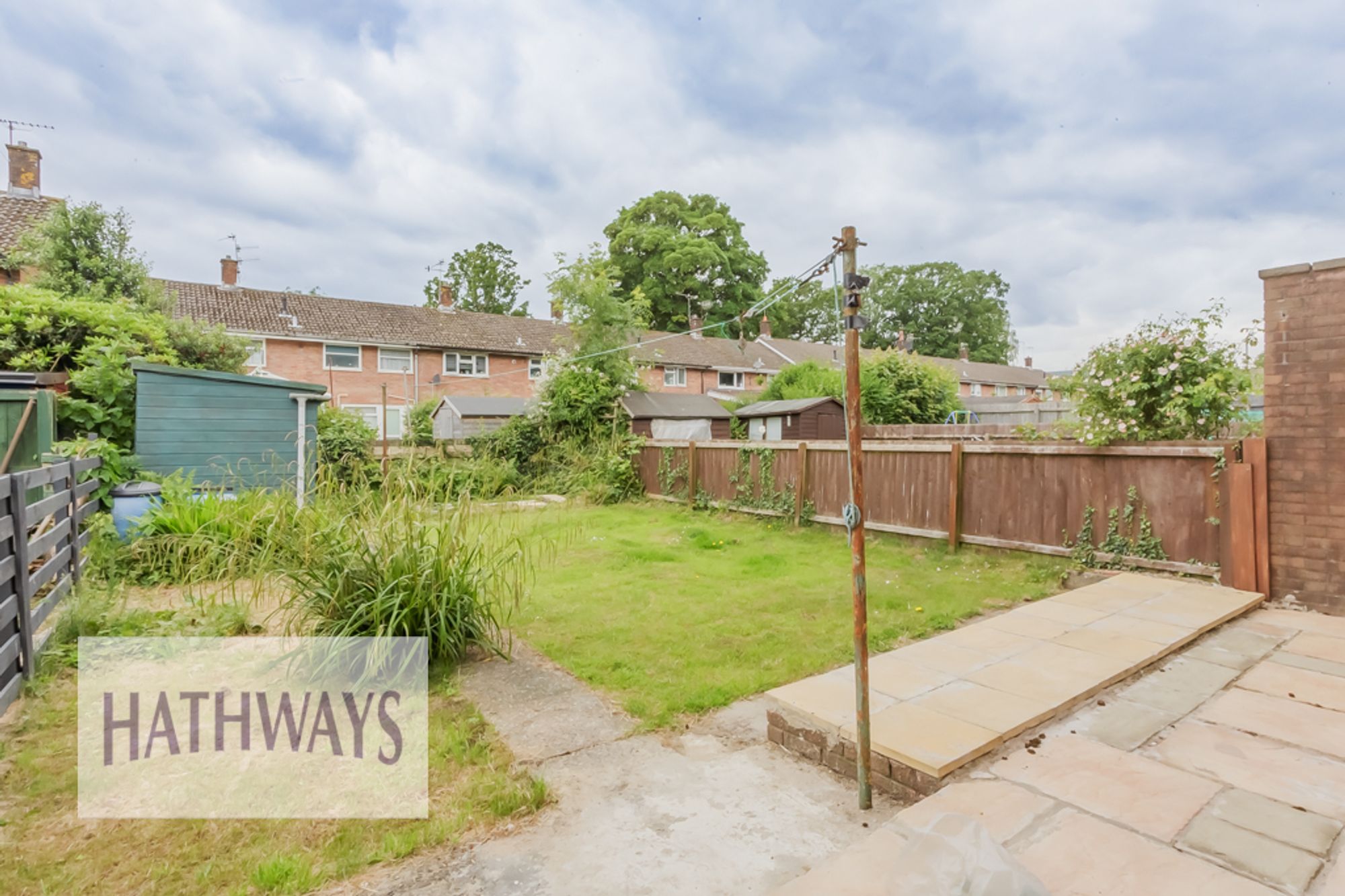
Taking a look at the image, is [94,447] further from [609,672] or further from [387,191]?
[387,191]

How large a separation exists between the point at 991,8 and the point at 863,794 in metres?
7.32

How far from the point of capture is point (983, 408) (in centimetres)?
2144

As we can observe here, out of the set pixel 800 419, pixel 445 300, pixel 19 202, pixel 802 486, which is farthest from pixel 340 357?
pixel 802 486

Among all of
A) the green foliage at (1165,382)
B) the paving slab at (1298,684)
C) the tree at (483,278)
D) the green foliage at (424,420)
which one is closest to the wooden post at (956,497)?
the green foliage at (1165,382)

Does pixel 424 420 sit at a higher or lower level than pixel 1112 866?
higher

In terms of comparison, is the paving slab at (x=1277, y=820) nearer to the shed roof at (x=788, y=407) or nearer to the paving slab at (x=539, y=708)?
the paving slab at (x=539, y=708)

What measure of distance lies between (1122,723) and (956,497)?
453 centimetres

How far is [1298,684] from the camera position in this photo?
2896mm

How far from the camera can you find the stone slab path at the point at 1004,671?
2367mm

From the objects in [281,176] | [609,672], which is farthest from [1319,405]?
[281,176]

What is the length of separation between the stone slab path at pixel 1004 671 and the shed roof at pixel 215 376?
8026mm

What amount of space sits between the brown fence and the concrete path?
422cm

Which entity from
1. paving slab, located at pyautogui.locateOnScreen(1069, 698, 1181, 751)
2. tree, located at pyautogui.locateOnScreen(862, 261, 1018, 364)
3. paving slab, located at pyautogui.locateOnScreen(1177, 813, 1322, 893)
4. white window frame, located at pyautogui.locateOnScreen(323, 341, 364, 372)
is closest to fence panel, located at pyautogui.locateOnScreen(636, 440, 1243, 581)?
paving slab, located at pyautogui.locateOnScreen(1069, 698, 1181, 751)

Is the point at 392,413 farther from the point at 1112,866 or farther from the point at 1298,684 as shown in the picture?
the point at 1112,866
